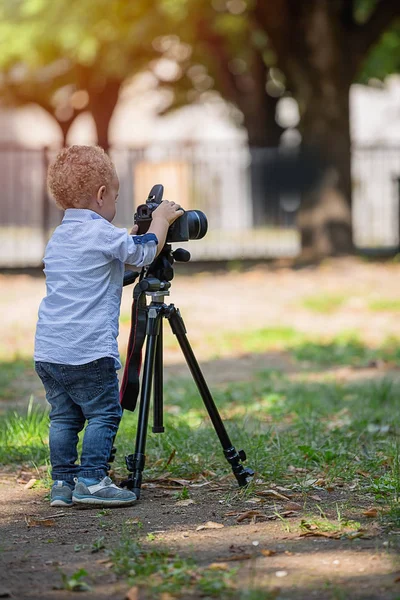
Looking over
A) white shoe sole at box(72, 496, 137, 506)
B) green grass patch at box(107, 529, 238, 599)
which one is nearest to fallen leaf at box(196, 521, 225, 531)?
green grass patch at box(107, 529, 238, 599)

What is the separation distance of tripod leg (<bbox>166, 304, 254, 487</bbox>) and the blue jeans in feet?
1.08

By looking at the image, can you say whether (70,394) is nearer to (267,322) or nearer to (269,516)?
(269,516)

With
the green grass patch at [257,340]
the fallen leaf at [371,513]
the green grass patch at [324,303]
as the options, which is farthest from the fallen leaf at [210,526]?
the green grass patch at [324,303]

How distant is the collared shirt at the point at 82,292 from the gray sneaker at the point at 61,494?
55cm

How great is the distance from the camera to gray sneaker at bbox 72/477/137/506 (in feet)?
13.5

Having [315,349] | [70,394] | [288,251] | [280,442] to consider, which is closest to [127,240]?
[70,394]

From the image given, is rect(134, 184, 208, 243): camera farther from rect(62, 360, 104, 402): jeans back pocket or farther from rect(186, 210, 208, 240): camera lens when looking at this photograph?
rect(62, 360, 104, 402): jeans back pocket

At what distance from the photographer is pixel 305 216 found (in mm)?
17938

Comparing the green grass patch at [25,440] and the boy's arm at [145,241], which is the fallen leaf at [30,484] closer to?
the green grass patch at [25,440]

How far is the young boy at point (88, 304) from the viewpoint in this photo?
13.3 ft

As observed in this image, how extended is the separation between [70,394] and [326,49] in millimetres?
14055

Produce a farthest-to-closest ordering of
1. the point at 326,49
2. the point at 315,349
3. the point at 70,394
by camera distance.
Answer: the point at 326,49 < the point at 315,349 < the point at 70,394

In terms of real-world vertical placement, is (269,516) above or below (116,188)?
below

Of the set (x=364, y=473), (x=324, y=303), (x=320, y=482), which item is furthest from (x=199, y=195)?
(x=320, y=482)
